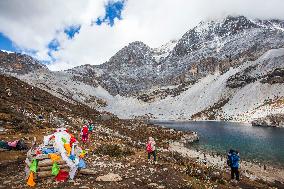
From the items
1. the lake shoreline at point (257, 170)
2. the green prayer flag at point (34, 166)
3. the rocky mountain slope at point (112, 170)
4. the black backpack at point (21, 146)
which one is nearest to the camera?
the green prayer flag at point (34, 166)

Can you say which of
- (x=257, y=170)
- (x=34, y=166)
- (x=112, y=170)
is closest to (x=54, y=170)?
(x=34, y=166)

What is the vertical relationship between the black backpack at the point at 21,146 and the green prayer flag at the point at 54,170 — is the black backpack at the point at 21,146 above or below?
above

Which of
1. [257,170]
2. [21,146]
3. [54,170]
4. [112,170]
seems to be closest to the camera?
[54,170]

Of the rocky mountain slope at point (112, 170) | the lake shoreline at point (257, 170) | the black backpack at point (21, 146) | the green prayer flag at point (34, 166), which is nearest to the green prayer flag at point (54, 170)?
the rocky mountain slope at point (112, 170)

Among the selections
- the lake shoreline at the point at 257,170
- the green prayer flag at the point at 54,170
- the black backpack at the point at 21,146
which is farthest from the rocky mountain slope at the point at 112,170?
the black backpack at the point at 21,146

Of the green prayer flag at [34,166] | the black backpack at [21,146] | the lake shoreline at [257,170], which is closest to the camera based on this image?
the green prayer flag at [34,166]

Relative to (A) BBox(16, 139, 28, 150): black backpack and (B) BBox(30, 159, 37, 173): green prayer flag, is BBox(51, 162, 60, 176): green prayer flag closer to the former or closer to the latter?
(B) BBox(30, 159, 37, 173): green prayer flag

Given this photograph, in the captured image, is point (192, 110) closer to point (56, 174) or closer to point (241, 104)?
point (241, 104)

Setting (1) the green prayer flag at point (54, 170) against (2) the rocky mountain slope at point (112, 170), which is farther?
(2) the rocky mountain slope at point (112, 170)

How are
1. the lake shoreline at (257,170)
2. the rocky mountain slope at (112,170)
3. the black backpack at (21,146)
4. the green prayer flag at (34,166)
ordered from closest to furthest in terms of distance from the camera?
the green prayer flag at (34,166), the rocky mountain slope at (112,170), the black backpack at (21,146), the lake shoreline at (257,170)

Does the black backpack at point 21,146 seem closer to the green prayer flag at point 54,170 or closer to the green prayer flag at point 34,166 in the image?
the green prayer flag at point 34,166

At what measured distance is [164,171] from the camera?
23281mm

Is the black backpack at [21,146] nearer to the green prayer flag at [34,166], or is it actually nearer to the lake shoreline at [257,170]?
the green prayer flag at [34,166]

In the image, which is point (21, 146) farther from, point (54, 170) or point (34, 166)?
point (54, 170)
